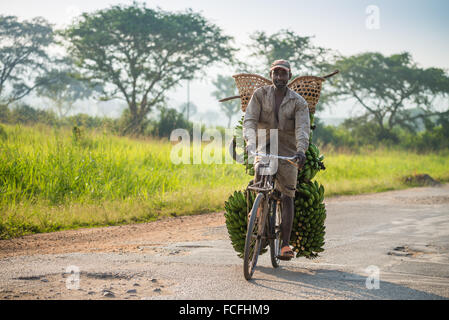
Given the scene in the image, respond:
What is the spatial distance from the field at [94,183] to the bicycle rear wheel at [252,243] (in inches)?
166

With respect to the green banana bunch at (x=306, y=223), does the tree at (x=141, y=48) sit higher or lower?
higher

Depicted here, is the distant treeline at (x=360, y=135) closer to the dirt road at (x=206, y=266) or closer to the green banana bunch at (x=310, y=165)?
the dirt road at (x=206, y=266)

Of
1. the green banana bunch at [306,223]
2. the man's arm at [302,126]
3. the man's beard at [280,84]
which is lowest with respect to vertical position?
the green banana bunch at [306,223]

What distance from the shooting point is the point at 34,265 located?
5676 millimetres

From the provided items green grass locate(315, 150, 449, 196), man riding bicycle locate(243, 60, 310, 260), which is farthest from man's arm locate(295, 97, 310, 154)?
green grass locate(315, 150, 449, 196)

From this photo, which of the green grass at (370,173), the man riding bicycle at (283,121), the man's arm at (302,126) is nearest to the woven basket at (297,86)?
the man riding bicycle at (283,121)

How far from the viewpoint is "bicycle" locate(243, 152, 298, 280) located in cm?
493

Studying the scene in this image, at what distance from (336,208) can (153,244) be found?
5.78 meters

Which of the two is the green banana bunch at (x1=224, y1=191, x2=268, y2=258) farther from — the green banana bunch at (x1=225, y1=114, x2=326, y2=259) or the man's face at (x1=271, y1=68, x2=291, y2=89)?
the man's face at (x1=271, y1=68, x2=291, y2=89)

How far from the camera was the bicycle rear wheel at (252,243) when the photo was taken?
4.88 metres

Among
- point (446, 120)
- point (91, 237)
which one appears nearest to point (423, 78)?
point (446, 120)

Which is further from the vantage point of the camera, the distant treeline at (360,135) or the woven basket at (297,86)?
the distant treeline at (360,135)

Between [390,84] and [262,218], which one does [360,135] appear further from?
[262,218]

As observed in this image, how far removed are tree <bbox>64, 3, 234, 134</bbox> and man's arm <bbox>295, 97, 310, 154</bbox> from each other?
78.4 ft
